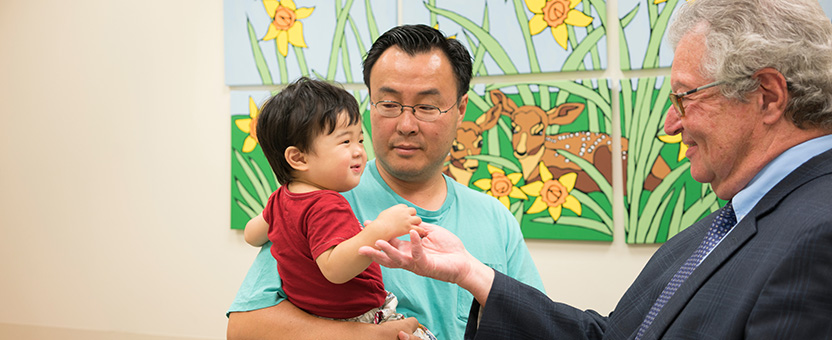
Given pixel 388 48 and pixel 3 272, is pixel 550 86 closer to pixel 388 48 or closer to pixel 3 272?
pixel 388 48

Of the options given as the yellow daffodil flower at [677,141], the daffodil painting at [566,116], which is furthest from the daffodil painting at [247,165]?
the yellow daffodil flower at [677,141]

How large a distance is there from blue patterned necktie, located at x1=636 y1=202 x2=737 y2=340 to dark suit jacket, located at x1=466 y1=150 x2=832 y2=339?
7cm

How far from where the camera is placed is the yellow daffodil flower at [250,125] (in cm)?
341

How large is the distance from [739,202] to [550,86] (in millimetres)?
1847

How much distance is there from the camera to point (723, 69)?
3.85 ft

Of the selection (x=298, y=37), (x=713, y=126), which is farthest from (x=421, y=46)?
(x=298, y=37)

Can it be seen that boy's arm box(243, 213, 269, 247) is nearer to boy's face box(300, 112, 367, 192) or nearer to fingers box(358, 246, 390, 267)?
boy's face box(300, 112, 367, 192)

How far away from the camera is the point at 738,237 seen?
1113 millimetres

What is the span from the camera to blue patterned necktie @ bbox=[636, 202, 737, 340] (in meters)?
1.25

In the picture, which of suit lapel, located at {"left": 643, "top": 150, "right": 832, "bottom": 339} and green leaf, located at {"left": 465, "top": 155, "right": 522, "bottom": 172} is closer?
suit lapel, located at {"left": 643, "top": 150, "right": 832, "bottom": 339}

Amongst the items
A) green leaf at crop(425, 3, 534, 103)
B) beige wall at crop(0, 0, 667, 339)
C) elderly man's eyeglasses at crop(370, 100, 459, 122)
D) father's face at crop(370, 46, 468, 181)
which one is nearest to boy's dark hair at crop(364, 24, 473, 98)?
father's face at crop(370, 46, 468, 181)

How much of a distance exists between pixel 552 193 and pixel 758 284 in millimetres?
2021

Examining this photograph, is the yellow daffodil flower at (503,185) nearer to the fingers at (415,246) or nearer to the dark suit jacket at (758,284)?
the dark suit jacket at (758,284)

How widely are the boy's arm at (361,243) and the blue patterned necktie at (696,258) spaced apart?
506 mm
